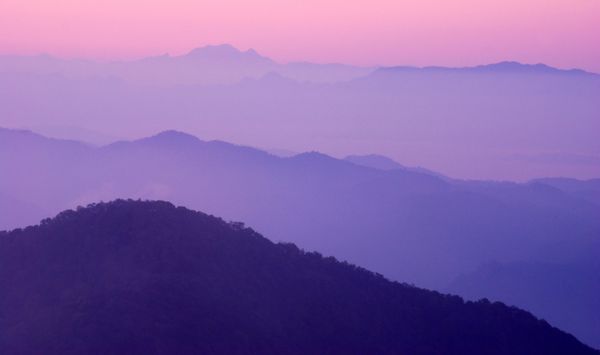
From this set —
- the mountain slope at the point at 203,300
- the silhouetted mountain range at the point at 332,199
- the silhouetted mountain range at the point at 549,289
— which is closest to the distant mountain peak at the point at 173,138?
the silhouetted mountain range at the point at 332,199

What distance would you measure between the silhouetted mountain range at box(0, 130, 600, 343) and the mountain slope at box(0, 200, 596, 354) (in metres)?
48.4

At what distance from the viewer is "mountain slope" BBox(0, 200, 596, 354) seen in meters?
26.5

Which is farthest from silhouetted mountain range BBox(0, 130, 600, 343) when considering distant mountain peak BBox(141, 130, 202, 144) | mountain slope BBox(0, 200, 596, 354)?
mountain slope BBox(0, 200, 596, 354)

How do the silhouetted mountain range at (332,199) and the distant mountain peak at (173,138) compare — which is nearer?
the silhouetted mountain range at (332,199)

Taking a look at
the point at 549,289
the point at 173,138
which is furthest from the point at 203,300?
the point at 173,138

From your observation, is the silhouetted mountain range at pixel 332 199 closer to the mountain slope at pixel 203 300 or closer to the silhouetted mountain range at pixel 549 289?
the silhouetted mountain range at pixel 549 289

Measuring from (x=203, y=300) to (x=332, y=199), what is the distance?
95958 millimetres

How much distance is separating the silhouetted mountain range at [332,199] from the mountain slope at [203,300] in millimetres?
48392

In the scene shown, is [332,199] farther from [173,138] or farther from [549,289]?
[549,289]

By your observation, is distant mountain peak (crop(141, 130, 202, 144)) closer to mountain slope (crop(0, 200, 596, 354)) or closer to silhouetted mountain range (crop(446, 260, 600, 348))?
silhouetted mountain range (crop(446, 260, 600, 348))

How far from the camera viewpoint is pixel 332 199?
124 m

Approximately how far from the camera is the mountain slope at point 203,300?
86.9 ft

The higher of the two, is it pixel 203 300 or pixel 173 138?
pixel 173 138

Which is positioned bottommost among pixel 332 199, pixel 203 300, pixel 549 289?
pixel 203 300
